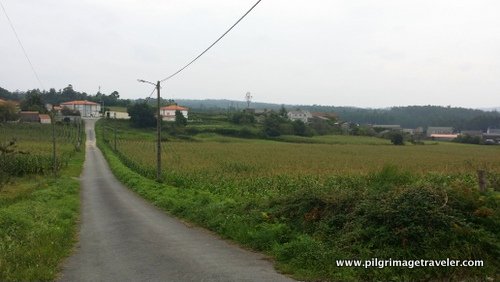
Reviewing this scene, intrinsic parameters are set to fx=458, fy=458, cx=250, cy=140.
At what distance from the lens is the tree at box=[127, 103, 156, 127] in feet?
359

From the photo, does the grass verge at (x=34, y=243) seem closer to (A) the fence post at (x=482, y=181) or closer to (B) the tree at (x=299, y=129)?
(A) the fence post at (x=482, y=181)

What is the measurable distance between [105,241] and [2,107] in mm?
76743

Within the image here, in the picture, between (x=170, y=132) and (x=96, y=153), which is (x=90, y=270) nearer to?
(x=96, y=153)

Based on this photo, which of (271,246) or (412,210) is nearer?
(412,210)

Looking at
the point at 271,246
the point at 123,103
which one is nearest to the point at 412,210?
the point at 271,246

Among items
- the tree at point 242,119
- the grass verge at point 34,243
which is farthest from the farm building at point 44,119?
the grass verge at point 34,243

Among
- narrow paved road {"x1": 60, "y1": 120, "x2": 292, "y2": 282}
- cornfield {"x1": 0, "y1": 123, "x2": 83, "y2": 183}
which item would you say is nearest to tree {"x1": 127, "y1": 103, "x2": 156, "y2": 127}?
cornfield {"x1": 0, "y1": 123, "x2": 83, "y2": 183}

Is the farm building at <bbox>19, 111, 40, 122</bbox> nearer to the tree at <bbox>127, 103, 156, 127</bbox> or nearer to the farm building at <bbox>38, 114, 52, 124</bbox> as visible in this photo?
the farm building at <bbox>38, 114, 52, 124</bbox>

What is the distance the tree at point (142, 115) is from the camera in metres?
109

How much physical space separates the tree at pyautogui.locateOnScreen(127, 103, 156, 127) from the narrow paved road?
92837mm

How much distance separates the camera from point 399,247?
28.0 ft

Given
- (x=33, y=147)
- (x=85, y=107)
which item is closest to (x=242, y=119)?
(x=85, y=107)

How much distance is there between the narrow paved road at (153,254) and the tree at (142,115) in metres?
92.8

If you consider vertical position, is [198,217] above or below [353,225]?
below
